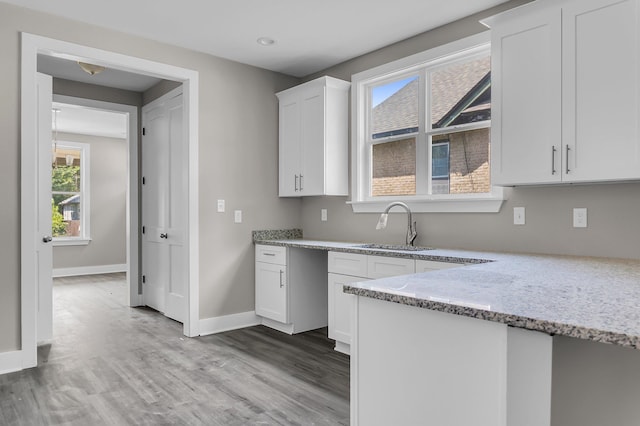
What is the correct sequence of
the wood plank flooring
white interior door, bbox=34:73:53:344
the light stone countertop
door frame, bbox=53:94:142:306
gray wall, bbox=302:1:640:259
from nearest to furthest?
the light stone countertop → the wood plank flooring → gray wall, bbox=302:1:640:259 → white interior door, bbox=34:73:53:344 → door frame, bbox=53:94:142:306

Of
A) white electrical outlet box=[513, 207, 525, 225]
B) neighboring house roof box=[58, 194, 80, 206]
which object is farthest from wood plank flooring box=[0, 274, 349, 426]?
neighboring house roof box=[58, 194, 80, 206]

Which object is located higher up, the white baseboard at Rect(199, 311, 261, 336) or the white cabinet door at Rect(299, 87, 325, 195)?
the white cabinet door at Rect(299, 87, 325, 195)

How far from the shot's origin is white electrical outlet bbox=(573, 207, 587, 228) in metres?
2.66

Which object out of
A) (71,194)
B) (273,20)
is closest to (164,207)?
(273,20)

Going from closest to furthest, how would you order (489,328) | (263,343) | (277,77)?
1. (489,328)
2. (263,343)
3. (277,77)

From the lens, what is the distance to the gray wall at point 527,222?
99.7 inches

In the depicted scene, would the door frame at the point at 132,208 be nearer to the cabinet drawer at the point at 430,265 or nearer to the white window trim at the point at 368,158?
the white window trim at the point at 368,158

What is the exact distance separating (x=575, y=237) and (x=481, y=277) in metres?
1.33

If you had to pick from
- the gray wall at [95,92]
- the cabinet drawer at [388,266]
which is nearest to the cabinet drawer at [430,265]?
the cabinet drawer at [388,266]

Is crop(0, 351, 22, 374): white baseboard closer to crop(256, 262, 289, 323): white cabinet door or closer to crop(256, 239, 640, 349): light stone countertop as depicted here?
crop(256, 262, 289, 323): white cabinet door

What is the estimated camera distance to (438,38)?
3.48m

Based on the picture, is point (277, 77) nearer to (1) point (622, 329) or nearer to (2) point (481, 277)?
(2) point (481, 277)

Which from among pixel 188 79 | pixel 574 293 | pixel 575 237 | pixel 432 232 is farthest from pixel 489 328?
pixel 188 79

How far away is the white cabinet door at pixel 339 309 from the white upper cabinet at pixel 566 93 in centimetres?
140
